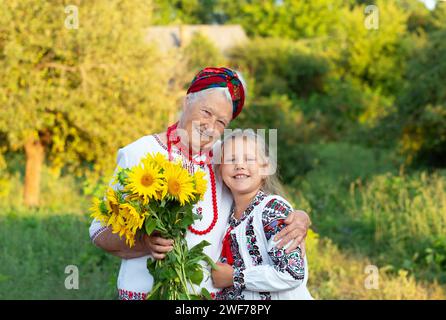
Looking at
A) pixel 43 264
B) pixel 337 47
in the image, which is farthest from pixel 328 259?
pixel 337 47

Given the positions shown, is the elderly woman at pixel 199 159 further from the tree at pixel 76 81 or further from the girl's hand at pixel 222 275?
the tree at pixel 76 81

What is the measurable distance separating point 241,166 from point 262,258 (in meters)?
0.39

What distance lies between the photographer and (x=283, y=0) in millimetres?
40969

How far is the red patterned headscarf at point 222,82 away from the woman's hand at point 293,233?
1.72 ft

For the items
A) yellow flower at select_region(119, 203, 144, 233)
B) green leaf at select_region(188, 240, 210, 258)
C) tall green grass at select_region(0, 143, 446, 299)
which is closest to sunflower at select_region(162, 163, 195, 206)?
yellow flower at select_region(119, 203, 144, 233)

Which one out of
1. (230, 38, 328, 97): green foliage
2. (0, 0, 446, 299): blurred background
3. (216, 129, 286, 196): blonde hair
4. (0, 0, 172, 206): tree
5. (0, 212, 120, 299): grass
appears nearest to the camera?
(216, 129, 286, 196): blonde hair

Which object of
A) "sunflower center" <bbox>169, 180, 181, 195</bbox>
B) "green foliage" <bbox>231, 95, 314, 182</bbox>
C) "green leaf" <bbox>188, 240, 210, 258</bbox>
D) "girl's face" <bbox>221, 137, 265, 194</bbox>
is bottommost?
"green leaf" <bbox>188, 240, 210, 258</bbox>

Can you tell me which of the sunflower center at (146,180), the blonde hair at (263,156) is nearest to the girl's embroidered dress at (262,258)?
the blonde hair at (263,156)

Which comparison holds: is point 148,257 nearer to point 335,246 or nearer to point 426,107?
point 335,246

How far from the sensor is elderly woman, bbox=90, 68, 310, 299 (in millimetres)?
2654

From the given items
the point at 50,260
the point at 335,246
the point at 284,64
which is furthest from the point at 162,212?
the point at 284,64

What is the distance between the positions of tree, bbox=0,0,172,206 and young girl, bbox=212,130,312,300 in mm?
6766

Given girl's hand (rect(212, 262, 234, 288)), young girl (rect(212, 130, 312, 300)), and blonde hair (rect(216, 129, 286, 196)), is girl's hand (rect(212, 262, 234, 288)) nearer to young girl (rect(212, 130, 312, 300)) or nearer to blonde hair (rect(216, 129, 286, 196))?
young girl (rect(212, 130, 312, 300))

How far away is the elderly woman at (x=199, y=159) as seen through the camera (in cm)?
265
